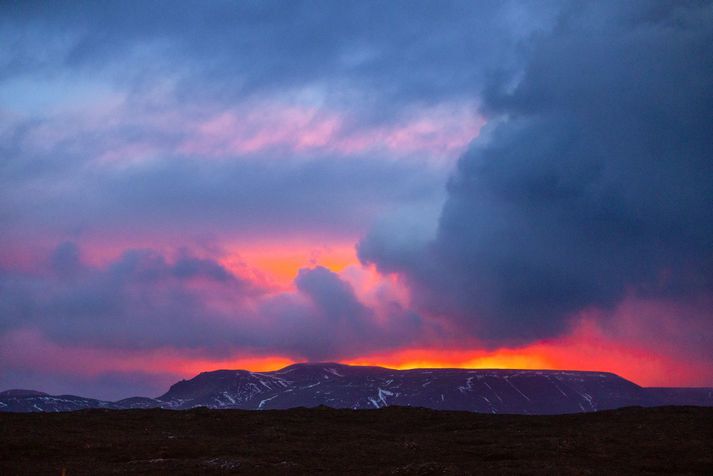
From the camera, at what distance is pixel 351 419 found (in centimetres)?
7269

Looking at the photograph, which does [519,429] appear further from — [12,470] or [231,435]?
[12,470]

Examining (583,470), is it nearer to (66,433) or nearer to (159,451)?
(159,451)

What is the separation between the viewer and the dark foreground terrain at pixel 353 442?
46.1m

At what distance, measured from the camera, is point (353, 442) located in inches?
2267

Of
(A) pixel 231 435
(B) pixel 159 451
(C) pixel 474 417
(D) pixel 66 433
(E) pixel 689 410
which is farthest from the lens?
(C) pixel 474 417

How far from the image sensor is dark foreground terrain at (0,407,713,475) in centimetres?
4606

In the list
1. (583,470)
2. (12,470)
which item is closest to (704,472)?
(583,470)

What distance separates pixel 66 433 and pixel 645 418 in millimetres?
53341

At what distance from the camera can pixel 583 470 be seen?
4397cm

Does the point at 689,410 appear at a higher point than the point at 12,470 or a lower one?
higher

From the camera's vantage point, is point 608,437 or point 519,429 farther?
point 519,429

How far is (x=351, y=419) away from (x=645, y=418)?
29.4 meters

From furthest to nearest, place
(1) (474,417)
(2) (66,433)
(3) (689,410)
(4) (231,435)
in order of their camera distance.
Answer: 1. (1) (474,417)
2. (3) (689,410)
3. (4) (231,435)
4. (2) (66,433)

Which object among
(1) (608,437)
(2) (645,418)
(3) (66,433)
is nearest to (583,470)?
(1) (608,437)
